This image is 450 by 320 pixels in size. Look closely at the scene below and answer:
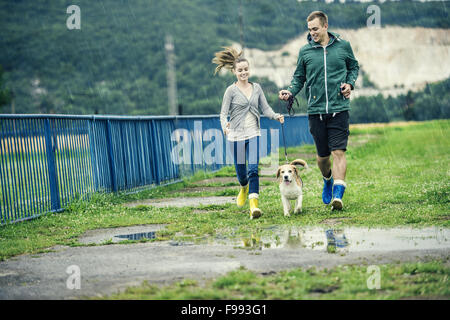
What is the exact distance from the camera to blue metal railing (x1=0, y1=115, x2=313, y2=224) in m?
8.66

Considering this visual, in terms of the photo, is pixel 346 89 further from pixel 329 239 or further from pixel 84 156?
pixel 84 156

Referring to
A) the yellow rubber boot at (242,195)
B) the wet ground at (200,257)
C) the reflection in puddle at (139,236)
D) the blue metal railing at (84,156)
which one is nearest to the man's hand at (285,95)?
the yellow rubber boot at (242,195)

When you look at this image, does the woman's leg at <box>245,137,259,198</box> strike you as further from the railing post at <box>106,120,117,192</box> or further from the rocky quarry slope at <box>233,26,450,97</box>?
the rocky quarry slope at <box>233,26,450,97</box>

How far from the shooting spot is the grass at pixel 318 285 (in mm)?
4211

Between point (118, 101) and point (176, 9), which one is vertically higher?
point (176, 9)

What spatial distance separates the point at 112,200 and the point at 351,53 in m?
4.78

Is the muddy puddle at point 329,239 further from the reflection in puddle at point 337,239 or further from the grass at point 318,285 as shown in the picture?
the grass at point 318,285

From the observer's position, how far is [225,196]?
11117 mm

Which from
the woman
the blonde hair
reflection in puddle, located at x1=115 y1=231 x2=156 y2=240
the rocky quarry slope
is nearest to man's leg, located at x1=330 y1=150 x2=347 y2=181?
the woman

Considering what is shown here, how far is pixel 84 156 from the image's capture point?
10.5 metres

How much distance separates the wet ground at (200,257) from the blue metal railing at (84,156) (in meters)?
2.28

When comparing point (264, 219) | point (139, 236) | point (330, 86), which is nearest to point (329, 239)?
point (264, 219)

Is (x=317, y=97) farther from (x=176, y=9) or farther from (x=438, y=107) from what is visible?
(x=176, y=9)
